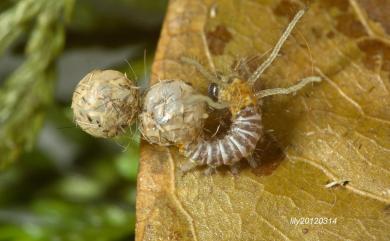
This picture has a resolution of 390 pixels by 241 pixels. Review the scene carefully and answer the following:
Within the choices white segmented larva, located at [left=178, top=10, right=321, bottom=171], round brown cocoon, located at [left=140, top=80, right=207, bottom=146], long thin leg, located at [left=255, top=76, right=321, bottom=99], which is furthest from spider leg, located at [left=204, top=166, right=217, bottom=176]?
long thin leg, located at [left=255, top=76, right=321, bottom=99]

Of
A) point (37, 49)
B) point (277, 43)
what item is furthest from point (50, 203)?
point (277, 43)

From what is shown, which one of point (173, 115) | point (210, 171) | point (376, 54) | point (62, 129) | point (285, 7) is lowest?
point (62, 129)

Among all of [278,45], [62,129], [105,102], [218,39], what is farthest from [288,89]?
[62,129]

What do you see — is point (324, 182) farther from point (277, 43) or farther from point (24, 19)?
point (24, 19)

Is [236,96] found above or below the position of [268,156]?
above

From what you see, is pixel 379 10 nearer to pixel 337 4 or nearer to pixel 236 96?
pixel 337 4

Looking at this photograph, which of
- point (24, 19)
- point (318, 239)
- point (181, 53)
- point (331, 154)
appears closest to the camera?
Result: point (318, 239)

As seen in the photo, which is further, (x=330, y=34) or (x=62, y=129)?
(x=62, y=129)
